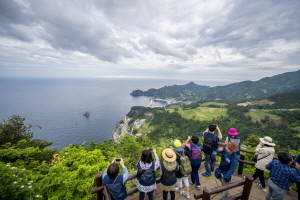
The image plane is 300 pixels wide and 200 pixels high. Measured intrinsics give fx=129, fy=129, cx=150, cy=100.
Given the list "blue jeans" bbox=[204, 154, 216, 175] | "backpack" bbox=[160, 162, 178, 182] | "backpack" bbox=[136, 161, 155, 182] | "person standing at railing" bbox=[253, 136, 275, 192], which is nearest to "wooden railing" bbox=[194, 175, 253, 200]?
"backpack" bbox=[160, 162, 178, 182]

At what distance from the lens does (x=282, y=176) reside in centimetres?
325

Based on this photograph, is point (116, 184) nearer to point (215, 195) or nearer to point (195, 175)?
point (195, 175)

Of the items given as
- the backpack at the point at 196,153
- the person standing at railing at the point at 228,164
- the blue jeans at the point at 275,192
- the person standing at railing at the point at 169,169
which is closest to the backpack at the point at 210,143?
the backpack at the point at 196,153

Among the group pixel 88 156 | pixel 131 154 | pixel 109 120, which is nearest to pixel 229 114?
pixel 109 120

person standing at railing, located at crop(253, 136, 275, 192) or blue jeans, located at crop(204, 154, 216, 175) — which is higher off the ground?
person standing at railing, located at crop(253, 136, 275, 192)

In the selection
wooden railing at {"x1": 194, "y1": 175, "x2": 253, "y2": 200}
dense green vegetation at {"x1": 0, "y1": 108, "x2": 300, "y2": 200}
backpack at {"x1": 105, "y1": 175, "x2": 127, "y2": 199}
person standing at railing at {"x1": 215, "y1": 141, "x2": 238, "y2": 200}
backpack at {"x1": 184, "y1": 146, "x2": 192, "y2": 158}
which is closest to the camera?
wooden railing at {"x1": 194, "y1": 175, "x2": 253, "y2": 200}

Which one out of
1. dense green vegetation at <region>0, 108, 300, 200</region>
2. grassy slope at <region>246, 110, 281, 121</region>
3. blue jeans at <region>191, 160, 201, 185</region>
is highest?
blue jeans at <region>191, 160, 201, 185</region>

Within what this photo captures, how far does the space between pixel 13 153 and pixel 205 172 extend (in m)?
12.2

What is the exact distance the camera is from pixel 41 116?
258ft

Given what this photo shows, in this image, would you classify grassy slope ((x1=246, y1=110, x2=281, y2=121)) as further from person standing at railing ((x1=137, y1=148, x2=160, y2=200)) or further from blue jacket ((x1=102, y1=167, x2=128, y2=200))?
blue jacket ((x1=102, y1=167, x2=128, y2=200))

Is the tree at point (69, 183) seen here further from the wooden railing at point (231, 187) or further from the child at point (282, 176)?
the child at point (282, 176)

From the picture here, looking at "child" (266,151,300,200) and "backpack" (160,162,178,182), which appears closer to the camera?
"child" (266,151,300,200)

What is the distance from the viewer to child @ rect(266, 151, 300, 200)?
3.16 metres

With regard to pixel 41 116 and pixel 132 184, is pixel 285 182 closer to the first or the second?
pixel 132 184
